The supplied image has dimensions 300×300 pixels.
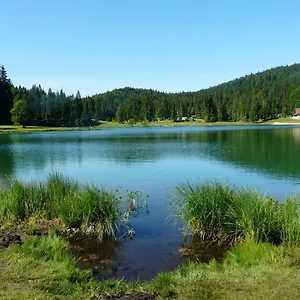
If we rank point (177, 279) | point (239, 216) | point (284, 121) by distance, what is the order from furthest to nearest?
point (284, 121)
point (239, 216)
point (177, 279)

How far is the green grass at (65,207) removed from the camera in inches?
480

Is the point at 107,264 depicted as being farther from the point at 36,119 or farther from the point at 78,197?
the point at 36,119

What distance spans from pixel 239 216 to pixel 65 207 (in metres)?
5.71

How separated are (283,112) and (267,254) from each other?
163967 mm

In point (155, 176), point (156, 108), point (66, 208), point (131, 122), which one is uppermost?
point (156, 108)

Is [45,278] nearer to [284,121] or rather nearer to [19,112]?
[19,112]

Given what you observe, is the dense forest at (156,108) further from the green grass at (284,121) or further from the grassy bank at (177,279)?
the grassy bank at (177,279)

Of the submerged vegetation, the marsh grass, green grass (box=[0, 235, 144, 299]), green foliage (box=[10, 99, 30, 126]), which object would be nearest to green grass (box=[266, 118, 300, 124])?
green foliage (box=[10, 99, 30, 126])

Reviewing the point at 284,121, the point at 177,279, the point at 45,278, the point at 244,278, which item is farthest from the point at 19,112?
the point at 244,278

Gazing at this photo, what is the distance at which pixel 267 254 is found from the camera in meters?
8.55

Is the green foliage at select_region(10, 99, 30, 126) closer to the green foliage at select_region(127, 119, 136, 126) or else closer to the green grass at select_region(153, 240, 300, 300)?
the green foliage at select_region(127, 119, 136, 126)

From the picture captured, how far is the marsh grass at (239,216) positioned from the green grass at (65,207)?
2.50 metres

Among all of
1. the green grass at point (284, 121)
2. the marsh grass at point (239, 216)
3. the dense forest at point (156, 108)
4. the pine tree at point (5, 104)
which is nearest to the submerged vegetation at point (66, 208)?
the marsh grass at point (239, 216)

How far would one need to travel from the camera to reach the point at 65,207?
492 inches
